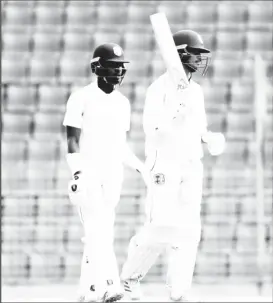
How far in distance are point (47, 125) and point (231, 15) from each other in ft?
6.01

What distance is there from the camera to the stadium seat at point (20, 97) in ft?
24.1

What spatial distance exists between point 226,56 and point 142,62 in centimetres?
66

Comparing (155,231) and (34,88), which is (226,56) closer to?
(34,88)

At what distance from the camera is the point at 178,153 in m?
4.23

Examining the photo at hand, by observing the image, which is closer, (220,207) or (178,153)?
(178,153)

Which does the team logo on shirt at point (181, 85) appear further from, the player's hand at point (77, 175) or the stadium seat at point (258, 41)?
the stadium seat at point (258, 41)

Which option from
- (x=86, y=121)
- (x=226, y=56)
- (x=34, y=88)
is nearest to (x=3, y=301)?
(x=86, y=121)

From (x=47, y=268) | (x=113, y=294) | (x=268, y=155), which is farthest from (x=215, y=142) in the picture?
(x=268, y=155)

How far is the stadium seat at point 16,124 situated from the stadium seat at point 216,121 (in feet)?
4.32

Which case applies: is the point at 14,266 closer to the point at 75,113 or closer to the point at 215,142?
the point at 75,113

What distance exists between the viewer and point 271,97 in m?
7.48

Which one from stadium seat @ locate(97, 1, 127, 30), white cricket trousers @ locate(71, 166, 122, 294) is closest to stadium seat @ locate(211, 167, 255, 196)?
stadium seat @ locate(97, 1, 127, 30)

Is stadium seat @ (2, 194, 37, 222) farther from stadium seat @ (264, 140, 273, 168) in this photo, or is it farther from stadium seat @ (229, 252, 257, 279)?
stadium seat @ (264, 140, 273, 168)

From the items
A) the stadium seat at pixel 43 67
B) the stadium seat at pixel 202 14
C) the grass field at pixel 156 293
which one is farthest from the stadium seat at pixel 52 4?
the grass field at pixel 156 293
